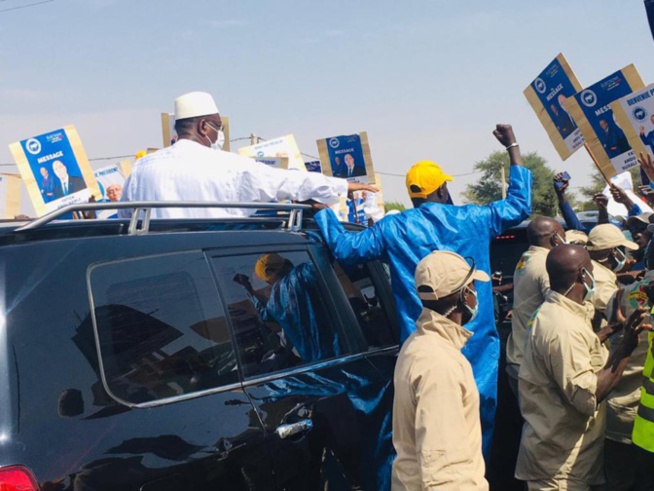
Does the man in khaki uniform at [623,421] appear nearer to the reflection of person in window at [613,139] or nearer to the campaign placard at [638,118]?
the campaign placard at [638,118]

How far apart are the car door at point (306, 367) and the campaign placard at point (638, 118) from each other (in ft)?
13.4

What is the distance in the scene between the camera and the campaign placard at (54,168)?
7.81m

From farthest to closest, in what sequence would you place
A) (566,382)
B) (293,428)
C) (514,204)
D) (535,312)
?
1. (514,204)
2. (535,312)
3. (566,382)
4. (293,428)

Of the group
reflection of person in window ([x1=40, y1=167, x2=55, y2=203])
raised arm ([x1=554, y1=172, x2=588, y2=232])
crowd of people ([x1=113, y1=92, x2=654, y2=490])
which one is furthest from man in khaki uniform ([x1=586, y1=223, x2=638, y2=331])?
reflection of person in window ([x1=40, y1=167, x2=55, y2=203])

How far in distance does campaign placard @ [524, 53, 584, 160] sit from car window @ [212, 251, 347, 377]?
531 cm

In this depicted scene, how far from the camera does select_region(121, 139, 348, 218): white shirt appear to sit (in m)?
4.41

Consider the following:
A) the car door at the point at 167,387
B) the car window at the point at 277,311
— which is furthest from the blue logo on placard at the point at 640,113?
the car door at the point at 167,387

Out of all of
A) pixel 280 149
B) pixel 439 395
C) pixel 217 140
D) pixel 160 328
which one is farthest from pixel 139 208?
pixel 280 149

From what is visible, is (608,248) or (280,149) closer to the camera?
(608,248)

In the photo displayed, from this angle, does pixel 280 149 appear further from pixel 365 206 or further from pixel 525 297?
pixel 525 297

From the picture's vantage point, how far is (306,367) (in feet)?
11.5

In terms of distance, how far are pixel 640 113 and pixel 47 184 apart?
5.29 metres

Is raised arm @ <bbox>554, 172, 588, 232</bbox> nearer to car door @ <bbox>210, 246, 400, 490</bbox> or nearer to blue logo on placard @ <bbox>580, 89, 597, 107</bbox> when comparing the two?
blue logo on placard @ <bbox>580, 89, 597, 107</bbox>

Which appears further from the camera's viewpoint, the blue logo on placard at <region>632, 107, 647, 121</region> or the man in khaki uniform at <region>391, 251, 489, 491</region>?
the blue logo on placard at <region>632, 107, 647, 121</region>
